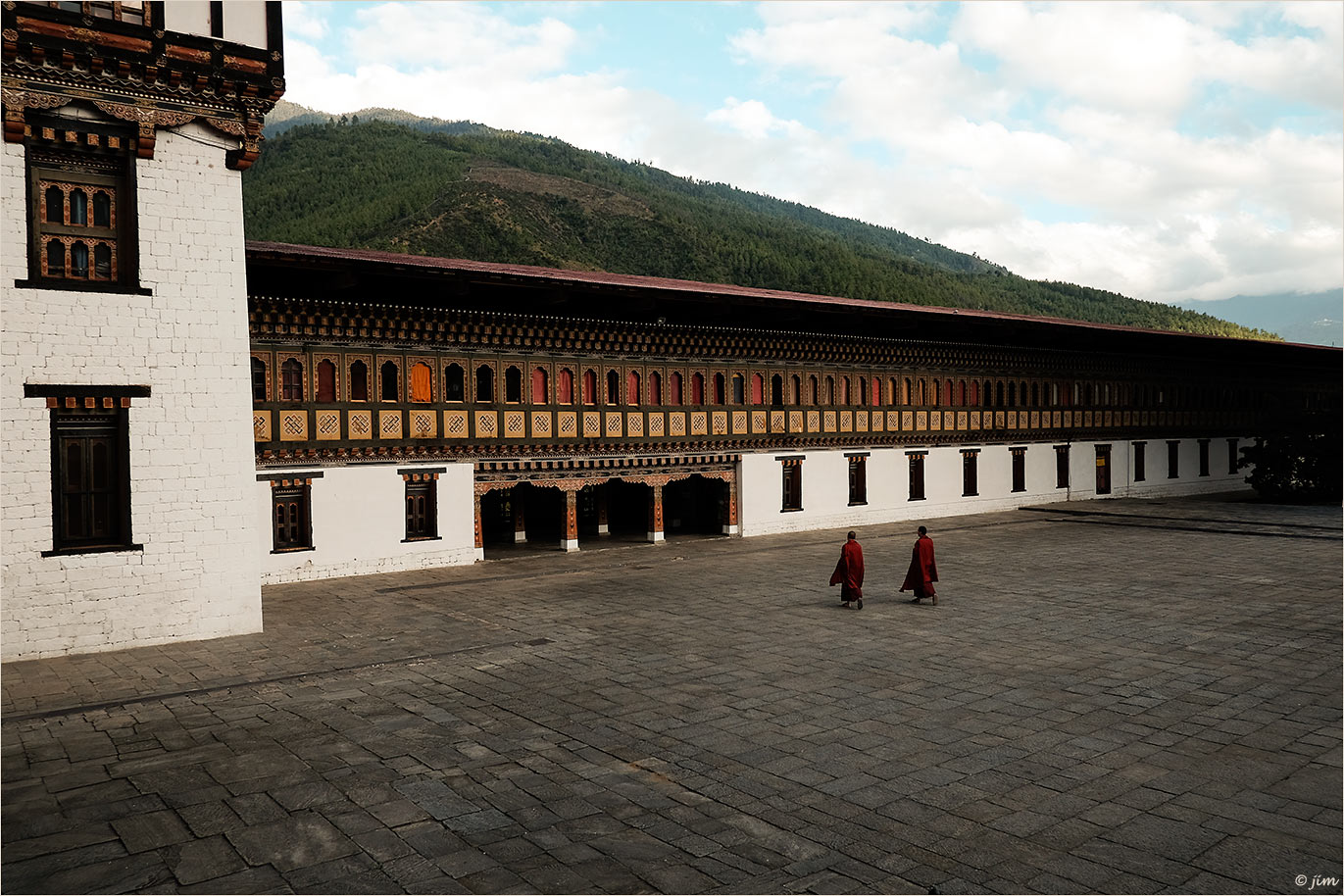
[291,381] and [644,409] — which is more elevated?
[291,381]

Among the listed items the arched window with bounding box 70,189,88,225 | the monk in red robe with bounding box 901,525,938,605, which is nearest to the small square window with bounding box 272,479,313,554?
the arched window with bounding box 70,189,88,225

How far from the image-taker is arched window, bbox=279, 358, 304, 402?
57.1 ft

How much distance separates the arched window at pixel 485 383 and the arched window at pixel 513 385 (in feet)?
1.00

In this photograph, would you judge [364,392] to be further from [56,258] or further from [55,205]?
[55,205]

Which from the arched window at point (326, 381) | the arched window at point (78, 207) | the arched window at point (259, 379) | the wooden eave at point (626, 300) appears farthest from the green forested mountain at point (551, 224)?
the arched window at point (78, 207)

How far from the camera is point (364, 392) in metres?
18.3

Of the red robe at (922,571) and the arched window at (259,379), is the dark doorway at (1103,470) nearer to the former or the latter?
the red robe at (922,571)

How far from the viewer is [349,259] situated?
16.3 meters

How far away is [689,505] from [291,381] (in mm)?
12686

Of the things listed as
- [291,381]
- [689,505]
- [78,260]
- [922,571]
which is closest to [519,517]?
[689,505]

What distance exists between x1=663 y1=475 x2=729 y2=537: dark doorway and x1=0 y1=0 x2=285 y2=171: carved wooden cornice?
51.8ft

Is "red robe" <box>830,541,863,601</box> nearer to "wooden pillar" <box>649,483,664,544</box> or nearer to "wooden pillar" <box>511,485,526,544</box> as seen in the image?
"wooden pillar" <box>649,483,664,544</box>

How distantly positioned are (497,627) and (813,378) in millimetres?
14622

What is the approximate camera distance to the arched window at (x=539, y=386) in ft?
67.0
